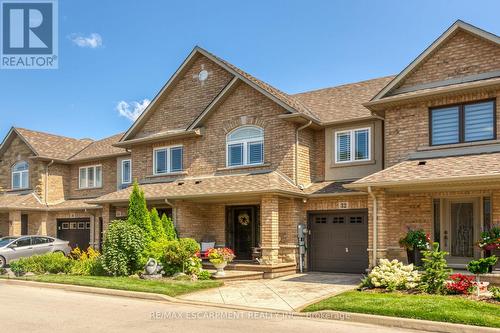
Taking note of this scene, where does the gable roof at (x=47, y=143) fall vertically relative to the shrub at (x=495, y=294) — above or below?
above

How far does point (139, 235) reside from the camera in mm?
17016

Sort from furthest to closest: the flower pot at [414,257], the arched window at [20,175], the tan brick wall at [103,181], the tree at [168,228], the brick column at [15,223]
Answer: the arched window at [20,175]
the tan brick wall at [103,181]
the brick column at [15,223]
the tree at [168,228]
the flower pot at [414,257]

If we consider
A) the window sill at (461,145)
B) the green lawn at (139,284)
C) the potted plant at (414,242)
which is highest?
the window sill at (461,145)

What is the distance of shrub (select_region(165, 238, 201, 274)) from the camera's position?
16328mm

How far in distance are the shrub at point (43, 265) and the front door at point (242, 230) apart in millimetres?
6501

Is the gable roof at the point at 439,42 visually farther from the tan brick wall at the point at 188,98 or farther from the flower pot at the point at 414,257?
the tan brick wall at the point at 188,98

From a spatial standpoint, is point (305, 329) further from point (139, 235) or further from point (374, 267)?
point (139, 235)

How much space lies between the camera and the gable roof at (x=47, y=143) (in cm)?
2891

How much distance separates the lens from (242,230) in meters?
20.5

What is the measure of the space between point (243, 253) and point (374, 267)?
7.02 metres

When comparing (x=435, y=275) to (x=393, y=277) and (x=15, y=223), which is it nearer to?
(x=393, y=277)

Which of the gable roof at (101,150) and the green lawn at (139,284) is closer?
the green lawn at (139,284)

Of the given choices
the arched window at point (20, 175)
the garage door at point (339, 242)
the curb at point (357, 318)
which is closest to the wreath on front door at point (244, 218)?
the garage door at point (339, 242)

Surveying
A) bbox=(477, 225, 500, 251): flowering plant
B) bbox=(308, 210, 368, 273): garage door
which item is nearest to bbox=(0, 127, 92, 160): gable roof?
bbox=(308, 210, 368, 273): garage door
